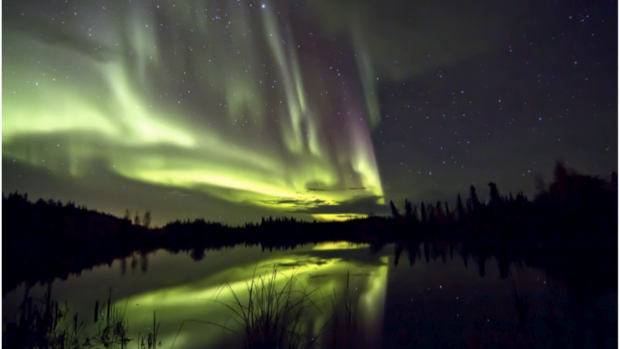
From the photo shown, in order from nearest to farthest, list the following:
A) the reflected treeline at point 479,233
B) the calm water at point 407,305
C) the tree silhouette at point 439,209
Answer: the calm water at point 407,305
the reflected treeline at point 479,233
the tree silhouette at point 439,209

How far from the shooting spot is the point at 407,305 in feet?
25.7

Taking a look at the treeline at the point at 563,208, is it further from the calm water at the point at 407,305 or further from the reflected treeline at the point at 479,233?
the calm water at the point at 407,305

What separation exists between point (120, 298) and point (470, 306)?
365 inches

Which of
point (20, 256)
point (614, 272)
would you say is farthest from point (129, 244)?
point (614, 272)

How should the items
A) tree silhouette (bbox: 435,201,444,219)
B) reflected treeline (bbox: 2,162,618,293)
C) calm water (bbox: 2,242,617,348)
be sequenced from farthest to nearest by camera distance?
tree silhouette (bbox: 435,201,444,219)
reflected treeline (bbox: 2,162,618,293)
calm water (bbox: 2,242,617,348)

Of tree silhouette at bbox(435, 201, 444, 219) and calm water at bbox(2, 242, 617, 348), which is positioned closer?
calm water at bbox(2, 242, 617, 348)

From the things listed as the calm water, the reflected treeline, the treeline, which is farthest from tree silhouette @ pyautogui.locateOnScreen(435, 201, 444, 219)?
the calm water

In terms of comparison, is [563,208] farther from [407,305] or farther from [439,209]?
[439,209]

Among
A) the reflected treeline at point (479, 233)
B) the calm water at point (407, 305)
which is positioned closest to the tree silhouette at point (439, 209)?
the reflected treeline at point (479, 233)

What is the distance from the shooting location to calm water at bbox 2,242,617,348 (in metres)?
5.33

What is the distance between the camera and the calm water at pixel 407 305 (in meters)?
5.33

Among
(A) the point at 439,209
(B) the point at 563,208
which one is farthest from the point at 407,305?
(A) the point at 439,209

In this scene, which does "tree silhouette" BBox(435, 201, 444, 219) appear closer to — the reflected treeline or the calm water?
the reflected treeline

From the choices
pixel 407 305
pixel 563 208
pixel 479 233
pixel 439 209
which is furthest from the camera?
pixel 439 209
